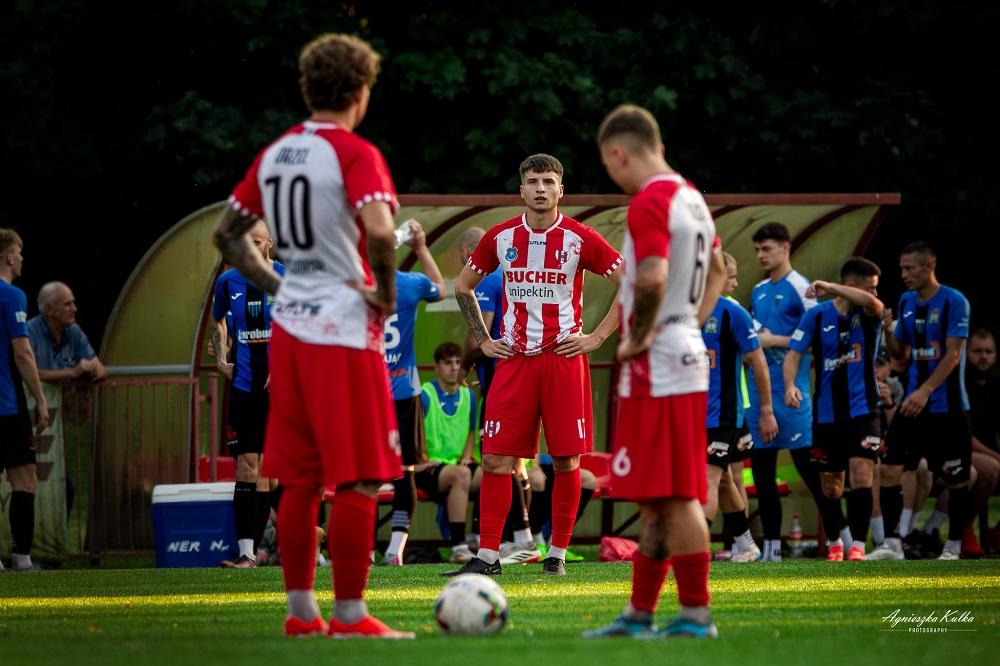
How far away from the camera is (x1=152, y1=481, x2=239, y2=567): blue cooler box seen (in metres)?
12.9

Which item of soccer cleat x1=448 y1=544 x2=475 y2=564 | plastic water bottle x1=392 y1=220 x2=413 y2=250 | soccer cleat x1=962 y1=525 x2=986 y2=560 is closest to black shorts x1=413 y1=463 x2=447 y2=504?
soccer cleat x1=448 y1=544 x2=475 y2=564

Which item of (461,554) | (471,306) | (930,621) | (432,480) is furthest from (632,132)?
(432,480)

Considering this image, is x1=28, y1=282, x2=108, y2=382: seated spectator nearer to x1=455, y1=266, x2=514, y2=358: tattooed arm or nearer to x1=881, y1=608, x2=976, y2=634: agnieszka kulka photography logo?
x1=455, y1=266, x2=514, y2=358: tattooed arm

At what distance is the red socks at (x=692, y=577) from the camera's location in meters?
6.53

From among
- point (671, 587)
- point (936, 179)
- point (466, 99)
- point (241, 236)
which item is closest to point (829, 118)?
point (936, 179)

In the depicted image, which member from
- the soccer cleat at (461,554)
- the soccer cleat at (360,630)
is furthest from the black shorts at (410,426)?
the soccer cleat at (360,630)

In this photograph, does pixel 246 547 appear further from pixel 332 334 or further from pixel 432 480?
pixel 332 334

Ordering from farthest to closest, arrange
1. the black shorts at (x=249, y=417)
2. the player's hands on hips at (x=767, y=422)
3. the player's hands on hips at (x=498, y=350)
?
the black shorts at (x=249, y=417) → the player's hands on hips at (x=767, y=422) → the player's hands on hips at (x=498, y=350)

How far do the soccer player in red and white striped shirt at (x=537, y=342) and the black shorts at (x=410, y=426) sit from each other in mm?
2211

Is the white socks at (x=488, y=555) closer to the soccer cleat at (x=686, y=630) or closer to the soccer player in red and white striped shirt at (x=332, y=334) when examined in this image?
the soccer player in red and white striped shirt at (x=332, y=334)

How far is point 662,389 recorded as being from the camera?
6.56 m

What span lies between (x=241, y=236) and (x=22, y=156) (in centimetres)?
1555

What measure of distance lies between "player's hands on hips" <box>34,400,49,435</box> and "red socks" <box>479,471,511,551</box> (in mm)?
4235

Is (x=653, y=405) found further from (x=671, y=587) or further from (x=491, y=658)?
(x=671, y=587)
